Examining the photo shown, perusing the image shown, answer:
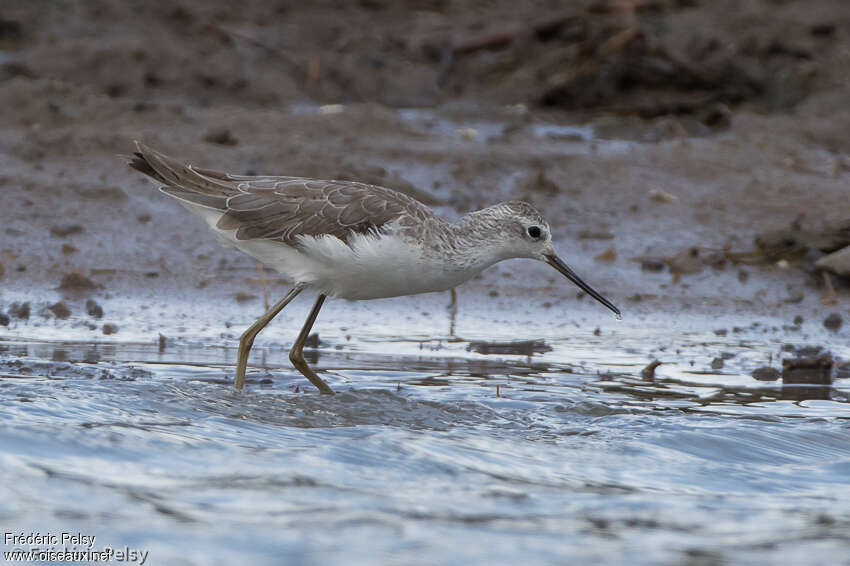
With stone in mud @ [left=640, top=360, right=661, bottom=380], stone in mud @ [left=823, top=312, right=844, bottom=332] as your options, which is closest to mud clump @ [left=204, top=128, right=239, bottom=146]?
stone in mud @ [left=640, top=360, right=661, bottom=380]

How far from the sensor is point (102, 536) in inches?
209

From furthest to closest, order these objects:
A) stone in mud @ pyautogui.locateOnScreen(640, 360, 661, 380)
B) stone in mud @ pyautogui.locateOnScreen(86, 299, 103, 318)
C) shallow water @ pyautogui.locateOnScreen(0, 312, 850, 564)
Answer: stone in mud @ pyautogui.locateOnScreen(86, 299, 103, 318), stone in mud @ pyautogui.locateOnScreen(640, 360, 661, 380), shallow water @ pyautogui.locateOnScreen(0, 312, 850, 564)

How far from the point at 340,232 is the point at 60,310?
8.64ft

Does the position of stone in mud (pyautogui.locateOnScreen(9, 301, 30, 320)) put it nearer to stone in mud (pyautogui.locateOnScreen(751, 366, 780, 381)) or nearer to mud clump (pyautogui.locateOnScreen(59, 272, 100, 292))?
mud clump (pyautogui.locateOnScreen(59, 272, 100, 292))

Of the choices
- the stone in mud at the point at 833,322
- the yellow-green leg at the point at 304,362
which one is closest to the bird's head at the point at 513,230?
the yellow-green leg at the point at 304,362

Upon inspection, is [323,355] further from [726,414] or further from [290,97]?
[290,97]

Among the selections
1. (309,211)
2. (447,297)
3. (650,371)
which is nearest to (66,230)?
(447,297)

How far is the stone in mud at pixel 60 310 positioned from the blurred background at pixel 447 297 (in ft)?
0.10

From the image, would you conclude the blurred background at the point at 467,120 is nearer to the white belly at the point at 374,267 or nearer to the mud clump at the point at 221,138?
the mud clump at the point at 221,138

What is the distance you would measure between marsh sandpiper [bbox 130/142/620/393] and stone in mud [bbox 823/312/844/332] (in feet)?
9.10

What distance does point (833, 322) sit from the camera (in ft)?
30.4

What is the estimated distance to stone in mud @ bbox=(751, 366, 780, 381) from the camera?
315 inches

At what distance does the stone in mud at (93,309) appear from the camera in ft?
29.1

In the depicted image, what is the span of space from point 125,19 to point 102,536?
10785 mm
